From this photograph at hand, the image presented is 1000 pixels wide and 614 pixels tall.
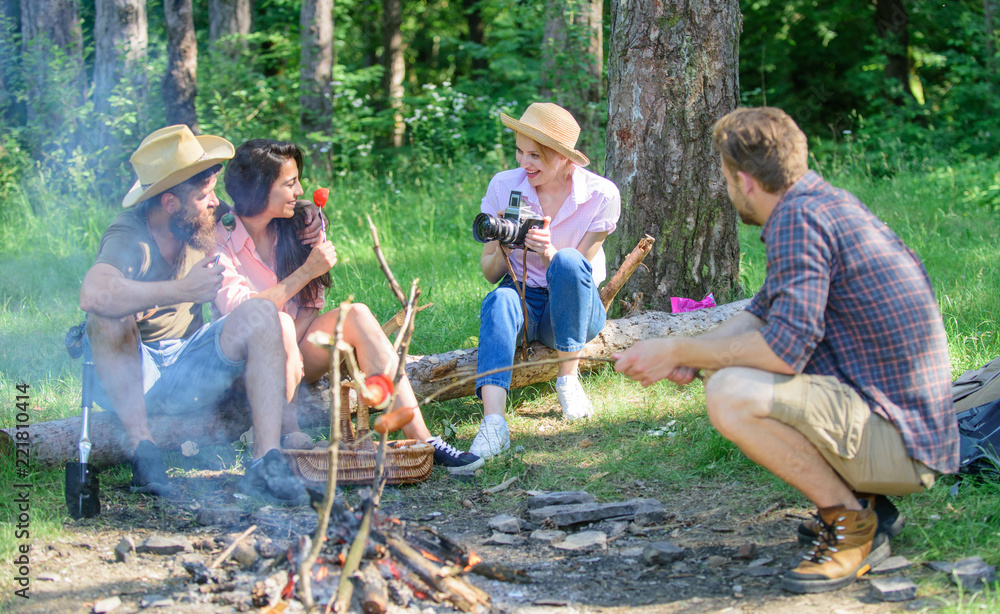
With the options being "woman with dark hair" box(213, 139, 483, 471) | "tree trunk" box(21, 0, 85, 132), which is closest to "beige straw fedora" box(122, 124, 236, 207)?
"woman with dark hair" box(213, 139, 483, 471)

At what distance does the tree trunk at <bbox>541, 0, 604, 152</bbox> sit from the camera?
808 cm

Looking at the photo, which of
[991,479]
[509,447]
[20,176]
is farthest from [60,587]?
[20,176]

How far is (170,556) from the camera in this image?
2688 mm

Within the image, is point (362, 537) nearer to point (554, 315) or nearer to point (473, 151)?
point (554, 315)

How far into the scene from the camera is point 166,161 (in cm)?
320

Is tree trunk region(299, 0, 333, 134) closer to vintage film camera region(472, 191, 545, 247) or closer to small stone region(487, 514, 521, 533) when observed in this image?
vintage film camera region(472, 191, 545, 247)

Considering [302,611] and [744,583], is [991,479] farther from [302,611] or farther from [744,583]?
[302,611]

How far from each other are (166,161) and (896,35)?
11.2m

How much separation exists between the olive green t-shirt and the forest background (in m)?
0.68

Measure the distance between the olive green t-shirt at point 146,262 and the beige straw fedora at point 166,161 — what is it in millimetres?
94

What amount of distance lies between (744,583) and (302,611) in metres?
1.32

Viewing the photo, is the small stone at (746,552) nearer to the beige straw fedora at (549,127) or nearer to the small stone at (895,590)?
the small stone at (895,590)

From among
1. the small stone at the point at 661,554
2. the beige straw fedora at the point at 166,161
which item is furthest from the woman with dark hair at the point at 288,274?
the small stone at the point at 661,554

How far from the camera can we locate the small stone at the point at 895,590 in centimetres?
225
